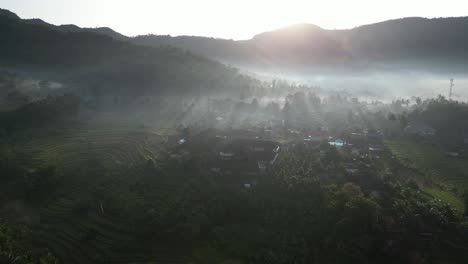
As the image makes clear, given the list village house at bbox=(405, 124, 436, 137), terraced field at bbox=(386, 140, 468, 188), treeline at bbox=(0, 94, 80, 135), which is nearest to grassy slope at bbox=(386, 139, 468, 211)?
terraced field at bbox=(386, 140, 468, 188)

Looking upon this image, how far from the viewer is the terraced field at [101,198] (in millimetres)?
11727

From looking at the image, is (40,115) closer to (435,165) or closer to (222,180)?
(222,180)

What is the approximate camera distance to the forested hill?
142 ft

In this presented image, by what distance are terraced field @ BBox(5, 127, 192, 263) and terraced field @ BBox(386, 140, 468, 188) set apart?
581 inches

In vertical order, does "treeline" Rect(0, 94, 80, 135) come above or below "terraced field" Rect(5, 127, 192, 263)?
above

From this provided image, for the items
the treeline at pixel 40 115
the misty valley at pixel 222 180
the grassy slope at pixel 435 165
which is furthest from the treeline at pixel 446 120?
the treeline at pixel 40 115

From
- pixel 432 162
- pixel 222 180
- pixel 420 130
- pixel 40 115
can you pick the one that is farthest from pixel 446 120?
pixel 40 115

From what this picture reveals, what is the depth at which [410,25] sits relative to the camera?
66.7 metres

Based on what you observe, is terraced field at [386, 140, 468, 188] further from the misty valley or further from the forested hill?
the forested hill

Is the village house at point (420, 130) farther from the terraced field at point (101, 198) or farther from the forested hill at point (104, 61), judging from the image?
the forested hill at point (104, 61)

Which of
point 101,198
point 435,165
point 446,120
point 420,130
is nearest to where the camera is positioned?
point 101,198

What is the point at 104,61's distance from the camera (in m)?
49.3

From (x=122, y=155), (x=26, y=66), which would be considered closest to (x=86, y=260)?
(x=122, y=155)

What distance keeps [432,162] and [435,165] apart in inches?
19.7
